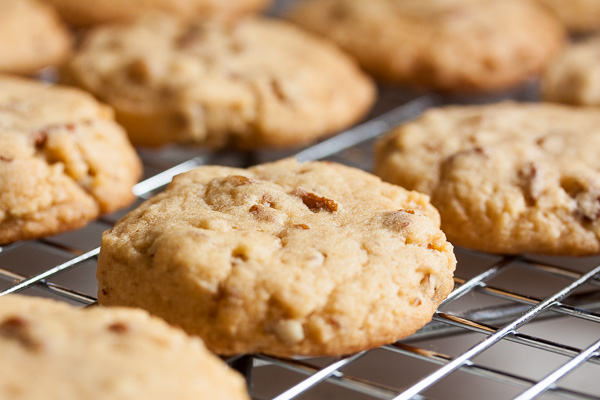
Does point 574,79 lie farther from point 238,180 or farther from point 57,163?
point 57,163

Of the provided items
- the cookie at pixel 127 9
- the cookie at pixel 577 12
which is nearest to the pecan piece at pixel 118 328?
the cookie at pixel 127 9

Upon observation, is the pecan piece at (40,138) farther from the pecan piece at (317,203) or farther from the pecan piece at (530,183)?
the pecan piece at (530,183)

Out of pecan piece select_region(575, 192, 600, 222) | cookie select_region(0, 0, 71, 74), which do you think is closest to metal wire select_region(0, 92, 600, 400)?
pecan piece select_region(575, 192, 600, 222)

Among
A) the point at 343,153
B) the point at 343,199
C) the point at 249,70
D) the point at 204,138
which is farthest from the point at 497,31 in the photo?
the point at 343,199

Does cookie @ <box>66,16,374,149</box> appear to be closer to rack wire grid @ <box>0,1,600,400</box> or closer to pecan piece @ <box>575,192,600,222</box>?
rack wire grid @ <box>0,1,600,400</box>

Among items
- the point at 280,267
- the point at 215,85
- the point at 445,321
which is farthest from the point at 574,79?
the point at 280,267

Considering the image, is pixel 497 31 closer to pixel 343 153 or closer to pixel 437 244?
pixel 343 153
